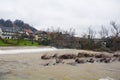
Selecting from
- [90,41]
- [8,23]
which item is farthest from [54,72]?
[8,23]

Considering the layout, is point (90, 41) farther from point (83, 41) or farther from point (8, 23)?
point (8, 23)

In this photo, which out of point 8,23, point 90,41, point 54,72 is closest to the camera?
point 54,72

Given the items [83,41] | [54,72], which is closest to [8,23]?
[83,41]

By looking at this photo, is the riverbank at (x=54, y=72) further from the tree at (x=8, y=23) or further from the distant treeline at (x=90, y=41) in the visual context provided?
the tree at (x=8, y=23)

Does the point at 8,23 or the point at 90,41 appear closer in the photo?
the point at 90,41

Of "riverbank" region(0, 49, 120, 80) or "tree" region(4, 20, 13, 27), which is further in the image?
"tree" region(4, 20, 13, 27)

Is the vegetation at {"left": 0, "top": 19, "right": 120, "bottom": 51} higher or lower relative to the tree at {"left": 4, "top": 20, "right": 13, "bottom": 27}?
lower

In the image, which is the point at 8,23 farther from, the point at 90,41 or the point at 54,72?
the point at 54,72

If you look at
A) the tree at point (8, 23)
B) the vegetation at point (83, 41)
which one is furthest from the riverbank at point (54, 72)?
the tree at point (8, 23)

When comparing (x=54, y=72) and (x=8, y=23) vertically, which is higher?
(x=8, y=23)

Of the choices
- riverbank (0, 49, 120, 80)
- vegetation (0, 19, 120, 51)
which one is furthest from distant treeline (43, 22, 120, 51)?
riverbank (0, 49, 120, 80)

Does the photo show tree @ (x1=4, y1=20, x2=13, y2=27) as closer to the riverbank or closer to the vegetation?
the vegetation

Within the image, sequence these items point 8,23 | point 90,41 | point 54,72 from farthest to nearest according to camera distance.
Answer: point 8,23, point 90,41, point 54,72

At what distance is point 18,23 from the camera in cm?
16975
